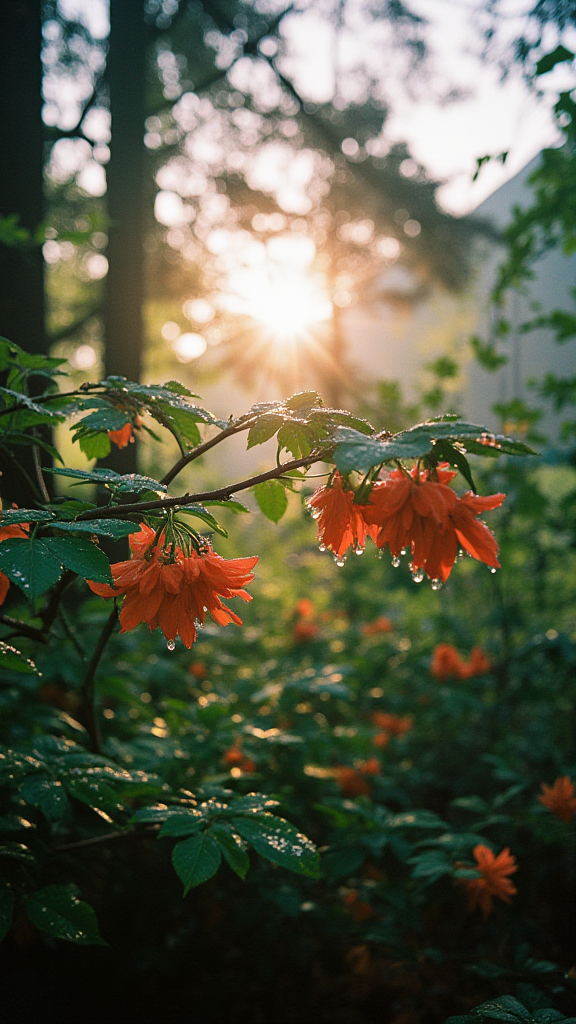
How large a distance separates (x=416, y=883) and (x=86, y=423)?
150cm

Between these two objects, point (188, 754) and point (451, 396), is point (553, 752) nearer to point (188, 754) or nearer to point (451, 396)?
point (188, 754)

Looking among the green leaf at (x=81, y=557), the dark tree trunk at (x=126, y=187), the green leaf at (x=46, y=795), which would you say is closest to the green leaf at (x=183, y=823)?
the green leaf at (x=46, y=795)

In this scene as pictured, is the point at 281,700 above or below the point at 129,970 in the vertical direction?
above

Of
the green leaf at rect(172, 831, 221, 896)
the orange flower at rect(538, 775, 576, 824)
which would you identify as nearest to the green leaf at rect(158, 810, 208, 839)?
the green leaf at rect(172, 831, 221, 896)

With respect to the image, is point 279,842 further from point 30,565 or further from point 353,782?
point 353,782

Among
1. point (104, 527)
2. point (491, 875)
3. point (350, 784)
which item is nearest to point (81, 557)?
point (104, 527)

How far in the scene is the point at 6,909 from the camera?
92 centimetres

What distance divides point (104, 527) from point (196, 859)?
53 centimetres

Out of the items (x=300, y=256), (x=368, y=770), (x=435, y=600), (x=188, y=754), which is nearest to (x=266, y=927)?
(x=188, y=754)

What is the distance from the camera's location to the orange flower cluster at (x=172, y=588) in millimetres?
782

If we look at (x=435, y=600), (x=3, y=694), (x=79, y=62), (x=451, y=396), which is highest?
(x=79, y=62)

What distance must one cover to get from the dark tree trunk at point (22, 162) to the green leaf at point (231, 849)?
1.68 m

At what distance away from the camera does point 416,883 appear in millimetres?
1624

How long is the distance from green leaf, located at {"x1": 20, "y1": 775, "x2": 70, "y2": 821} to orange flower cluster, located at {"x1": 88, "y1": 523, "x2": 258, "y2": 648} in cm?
40
